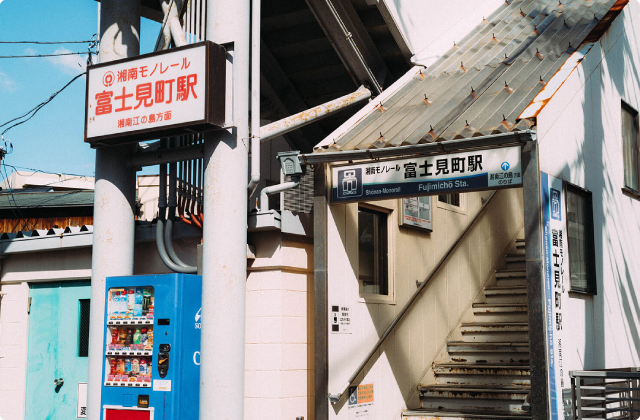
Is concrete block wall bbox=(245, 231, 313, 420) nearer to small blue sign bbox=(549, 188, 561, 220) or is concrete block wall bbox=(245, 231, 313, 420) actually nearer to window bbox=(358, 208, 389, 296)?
window bbox=(358, 208, 389, 296)

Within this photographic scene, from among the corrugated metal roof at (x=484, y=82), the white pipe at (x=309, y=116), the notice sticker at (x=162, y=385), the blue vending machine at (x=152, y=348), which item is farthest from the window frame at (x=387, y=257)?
the notice sticker at (x=162, y=385)

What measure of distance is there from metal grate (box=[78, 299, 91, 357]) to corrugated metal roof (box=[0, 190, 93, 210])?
33.2 feet

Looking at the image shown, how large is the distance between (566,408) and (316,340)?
8.14ft

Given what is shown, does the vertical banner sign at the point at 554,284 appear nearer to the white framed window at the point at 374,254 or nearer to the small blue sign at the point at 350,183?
the small blue sign at the point at 350,183

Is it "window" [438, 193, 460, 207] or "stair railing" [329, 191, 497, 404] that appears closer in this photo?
"stair railing" [329, 191, 497, 404]

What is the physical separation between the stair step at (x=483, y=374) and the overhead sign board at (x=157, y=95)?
4.41m

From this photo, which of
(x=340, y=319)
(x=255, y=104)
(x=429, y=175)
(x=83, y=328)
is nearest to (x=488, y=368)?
(x=340, y=319)

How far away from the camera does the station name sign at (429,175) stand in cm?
652

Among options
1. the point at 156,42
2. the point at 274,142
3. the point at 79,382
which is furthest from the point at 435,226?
the point at 79,382

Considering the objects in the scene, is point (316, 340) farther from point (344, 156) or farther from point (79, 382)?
point (79, 382)

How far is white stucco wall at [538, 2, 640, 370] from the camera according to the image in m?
7.26

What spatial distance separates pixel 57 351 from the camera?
29.2 ft

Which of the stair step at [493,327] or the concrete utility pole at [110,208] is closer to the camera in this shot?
the concrete utility pole at [110,208]

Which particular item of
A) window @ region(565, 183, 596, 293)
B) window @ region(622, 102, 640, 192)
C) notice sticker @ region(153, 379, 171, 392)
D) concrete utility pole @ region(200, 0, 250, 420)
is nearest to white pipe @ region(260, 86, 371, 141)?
concrete utility pole @ region(200, 0, 250, 420)
